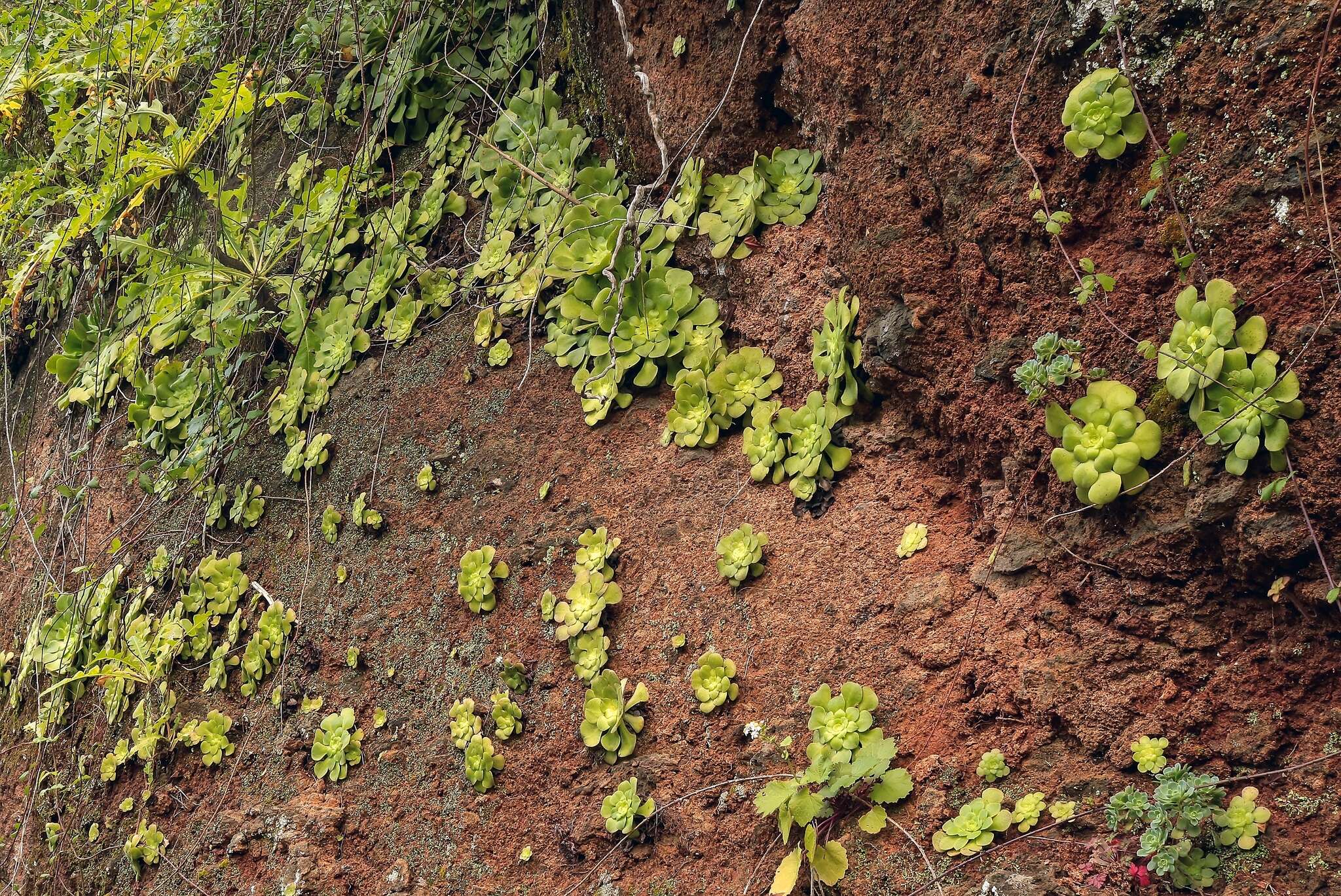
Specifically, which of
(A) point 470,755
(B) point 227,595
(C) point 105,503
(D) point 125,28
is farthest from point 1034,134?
(C) point 105,503

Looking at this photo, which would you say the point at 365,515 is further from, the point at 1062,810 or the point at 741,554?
the point at 1062,810

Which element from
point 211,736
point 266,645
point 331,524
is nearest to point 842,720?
point 331,524

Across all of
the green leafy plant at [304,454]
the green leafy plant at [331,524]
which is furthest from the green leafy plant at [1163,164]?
the green leafy plant at [304,454]

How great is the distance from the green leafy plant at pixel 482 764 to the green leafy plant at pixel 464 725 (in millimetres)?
57

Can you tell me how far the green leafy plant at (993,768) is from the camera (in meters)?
1.73

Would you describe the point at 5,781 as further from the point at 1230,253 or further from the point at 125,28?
the point at 1230,253

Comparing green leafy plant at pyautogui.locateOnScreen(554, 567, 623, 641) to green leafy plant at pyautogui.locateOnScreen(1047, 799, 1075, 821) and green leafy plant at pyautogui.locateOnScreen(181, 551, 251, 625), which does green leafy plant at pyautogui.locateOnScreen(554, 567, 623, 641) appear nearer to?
green leafy plant at pyautogui.locateOnScreen(1047, 799, 1075, 821)

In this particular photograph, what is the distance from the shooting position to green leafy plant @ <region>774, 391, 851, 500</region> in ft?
7.57

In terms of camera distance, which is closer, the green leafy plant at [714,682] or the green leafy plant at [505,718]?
the green leafy plant at [714,682]

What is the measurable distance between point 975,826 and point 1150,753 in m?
0.32

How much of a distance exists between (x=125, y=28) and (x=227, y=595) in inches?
93.0

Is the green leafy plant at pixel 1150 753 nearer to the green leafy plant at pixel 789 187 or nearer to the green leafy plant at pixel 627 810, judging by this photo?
the green leafy plant at pixel 627 810

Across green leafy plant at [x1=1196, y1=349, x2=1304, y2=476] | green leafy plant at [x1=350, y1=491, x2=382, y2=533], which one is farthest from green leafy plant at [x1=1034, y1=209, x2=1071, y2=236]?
green leafy plant at [x1=350, y1=491, x2=382, y2=533]

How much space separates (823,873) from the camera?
1823mm
